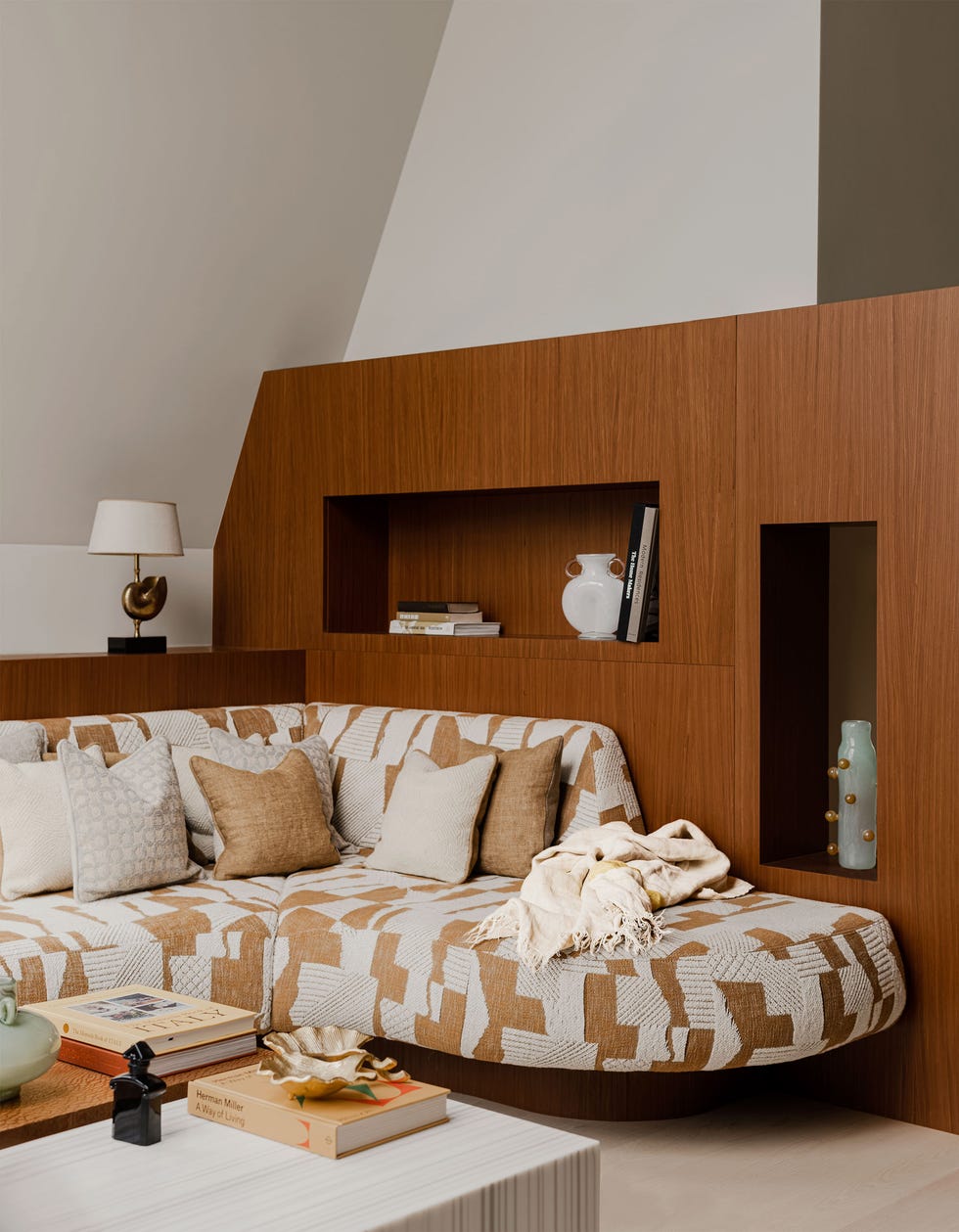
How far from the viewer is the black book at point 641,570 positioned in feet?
12.9

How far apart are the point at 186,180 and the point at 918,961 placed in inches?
121

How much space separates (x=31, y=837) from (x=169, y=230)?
1975mm

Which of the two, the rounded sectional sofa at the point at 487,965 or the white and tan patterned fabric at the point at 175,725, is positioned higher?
the white and tan patterned fabric at the point at 175,725

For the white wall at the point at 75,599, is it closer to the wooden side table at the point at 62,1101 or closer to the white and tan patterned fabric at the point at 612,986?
the white and tan patterned fabric at the point at 612,986

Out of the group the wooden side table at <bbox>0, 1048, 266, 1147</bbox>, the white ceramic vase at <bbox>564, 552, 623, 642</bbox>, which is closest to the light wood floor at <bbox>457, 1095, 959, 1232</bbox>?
the wooden side table at <bbox>0, 1048, 266, 1147</bbox>

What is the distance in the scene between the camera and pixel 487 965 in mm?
3047

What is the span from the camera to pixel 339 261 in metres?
4.86

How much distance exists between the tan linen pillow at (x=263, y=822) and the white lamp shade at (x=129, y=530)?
891mm

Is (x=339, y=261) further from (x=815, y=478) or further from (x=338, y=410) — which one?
(x=815, y=478)

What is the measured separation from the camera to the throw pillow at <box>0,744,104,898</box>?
3.51 metres

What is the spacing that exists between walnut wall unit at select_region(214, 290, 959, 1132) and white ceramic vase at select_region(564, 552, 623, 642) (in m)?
0.12

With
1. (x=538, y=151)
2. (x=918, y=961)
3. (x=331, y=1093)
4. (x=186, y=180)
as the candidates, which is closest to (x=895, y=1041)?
(x=918, y=961)

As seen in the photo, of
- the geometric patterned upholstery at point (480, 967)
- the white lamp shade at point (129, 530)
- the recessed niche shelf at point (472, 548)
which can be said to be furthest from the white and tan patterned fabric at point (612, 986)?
the white lamp shade at point (129, 530)

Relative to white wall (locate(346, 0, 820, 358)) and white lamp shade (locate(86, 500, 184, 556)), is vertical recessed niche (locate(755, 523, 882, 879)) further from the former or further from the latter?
white lamp shade (locate(86, 500, 184, 556))
